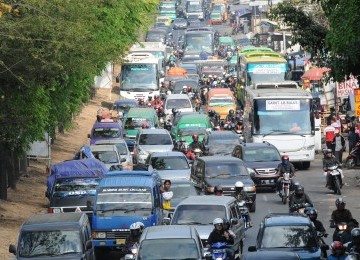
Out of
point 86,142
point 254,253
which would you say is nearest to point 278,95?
point 86,142

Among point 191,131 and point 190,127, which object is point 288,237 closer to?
point 191,131

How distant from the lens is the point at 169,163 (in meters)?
40.3

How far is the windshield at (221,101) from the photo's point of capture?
231 feet

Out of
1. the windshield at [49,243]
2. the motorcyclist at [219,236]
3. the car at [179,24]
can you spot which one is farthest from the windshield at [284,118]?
the car at [179,24]

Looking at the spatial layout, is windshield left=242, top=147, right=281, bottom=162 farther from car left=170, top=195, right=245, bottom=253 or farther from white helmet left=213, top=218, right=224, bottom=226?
white helmet left=213, top=218, right=224, bottom=226

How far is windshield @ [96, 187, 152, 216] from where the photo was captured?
2909 centimetres

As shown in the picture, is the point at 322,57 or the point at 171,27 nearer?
the point at 322,57

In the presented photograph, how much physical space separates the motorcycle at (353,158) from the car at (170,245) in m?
25.5

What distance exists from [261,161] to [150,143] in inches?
307

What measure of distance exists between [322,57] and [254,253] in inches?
466

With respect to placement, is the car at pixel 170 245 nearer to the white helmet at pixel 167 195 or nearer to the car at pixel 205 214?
the car at pixel 205 214

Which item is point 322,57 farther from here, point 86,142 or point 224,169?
point 86,142

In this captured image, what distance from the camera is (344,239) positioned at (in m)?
25.6

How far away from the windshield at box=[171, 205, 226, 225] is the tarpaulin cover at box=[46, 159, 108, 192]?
6.71 meters
